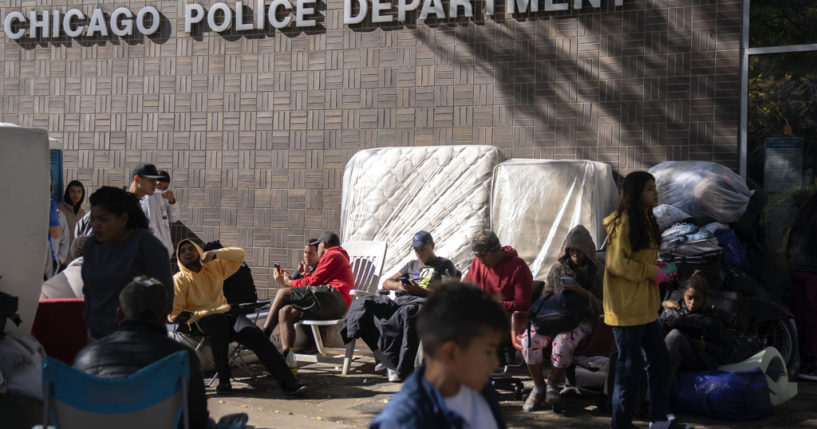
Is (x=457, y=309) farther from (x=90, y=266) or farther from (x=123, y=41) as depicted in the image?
(x=123, y=41)

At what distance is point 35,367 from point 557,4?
6490 millimetres

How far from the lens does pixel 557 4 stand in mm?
9477

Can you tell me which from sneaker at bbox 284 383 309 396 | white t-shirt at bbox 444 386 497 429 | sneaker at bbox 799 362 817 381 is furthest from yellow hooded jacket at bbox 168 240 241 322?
white t-shirt at bbox 444 386 497 429

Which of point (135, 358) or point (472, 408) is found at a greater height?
point (472, 408)

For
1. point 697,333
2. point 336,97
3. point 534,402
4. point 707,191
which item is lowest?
point 534,402

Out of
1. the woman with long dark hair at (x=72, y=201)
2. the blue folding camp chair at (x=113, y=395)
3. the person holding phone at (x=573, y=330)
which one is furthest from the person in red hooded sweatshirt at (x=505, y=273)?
the woman with long dark hair at (x=72, y=201)

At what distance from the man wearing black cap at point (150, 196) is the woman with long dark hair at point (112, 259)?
3.66 m

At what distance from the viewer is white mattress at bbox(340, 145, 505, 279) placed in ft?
29.9

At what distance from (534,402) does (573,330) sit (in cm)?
60

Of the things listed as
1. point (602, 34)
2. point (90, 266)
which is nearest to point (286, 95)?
point (602, 34)

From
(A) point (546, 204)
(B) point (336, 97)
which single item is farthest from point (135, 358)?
(B) point (336, 97)

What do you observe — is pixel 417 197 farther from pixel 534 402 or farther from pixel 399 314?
pixel 534 402

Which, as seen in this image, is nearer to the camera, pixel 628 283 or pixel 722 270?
pixel 628 283

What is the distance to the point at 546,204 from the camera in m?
8.59
